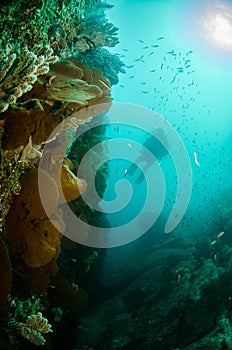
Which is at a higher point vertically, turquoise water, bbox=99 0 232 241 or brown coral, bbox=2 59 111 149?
turquoise water, bbox=99 0 232 241

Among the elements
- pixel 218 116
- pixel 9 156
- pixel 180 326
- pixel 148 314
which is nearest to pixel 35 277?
pixel 9 156

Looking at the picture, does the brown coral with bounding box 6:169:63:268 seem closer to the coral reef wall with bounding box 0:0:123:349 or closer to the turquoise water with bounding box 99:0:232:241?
the coral reef wall with bounding box 0:0:123:349

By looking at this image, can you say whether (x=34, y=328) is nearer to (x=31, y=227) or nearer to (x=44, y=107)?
(x=31, y=227)

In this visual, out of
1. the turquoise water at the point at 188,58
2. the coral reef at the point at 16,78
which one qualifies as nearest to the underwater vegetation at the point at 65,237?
the coral reef at the point at 16,78

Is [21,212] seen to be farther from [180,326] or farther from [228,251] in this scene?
[228,251]

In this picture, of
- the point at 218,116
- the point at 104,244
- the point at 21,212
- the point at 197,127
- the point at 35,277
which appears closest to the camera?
the point at 21,212

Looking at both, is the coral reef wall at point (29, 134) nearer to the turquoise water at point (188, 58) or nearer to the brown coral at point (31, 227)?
the brown coral at point (31, 227)

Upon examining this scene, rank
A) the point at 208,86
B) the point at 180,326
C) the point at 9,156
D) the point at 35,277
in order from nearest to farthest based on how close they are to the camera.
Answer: the point at 9,156 → the point at 35,277 → the point at 180,326 → the point at 208,86

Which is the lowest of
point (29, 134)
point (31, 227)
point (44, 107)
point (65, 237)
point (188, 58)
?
point (31, 227)

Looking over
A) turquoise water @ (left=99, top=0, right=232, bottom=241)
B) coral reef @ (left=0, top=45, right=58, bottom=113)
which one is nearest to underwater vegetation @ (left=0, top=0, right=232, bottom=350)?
coral reef @ (left=0, top=45, right=58, bottom=113)

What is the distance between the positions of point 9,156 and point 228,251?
9610 mm

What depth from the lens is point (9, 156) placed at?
9.14 feet

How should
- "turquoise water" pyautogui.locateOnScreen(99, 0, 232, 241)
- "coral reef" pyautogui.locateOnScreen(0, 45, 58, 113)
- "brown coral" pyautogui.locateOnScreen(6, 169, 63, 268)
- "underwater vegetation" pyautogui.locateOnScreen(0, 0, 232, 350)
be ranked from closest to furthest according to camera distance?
"coral reef" pyautogui.locateOnScreen(0, 45, 58, 113) < "underwater vegetation" pyautogui.locateOnScreen(0, 0, 232, 350) < "brown coral" pyautogui.locateOnScreen(6, 169, 63, 268) < "turquoise water" pyautogui.locateOnScreen(99, 0, 232, 241)

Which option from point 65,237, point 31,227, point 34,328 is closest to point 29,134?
point 31,227
